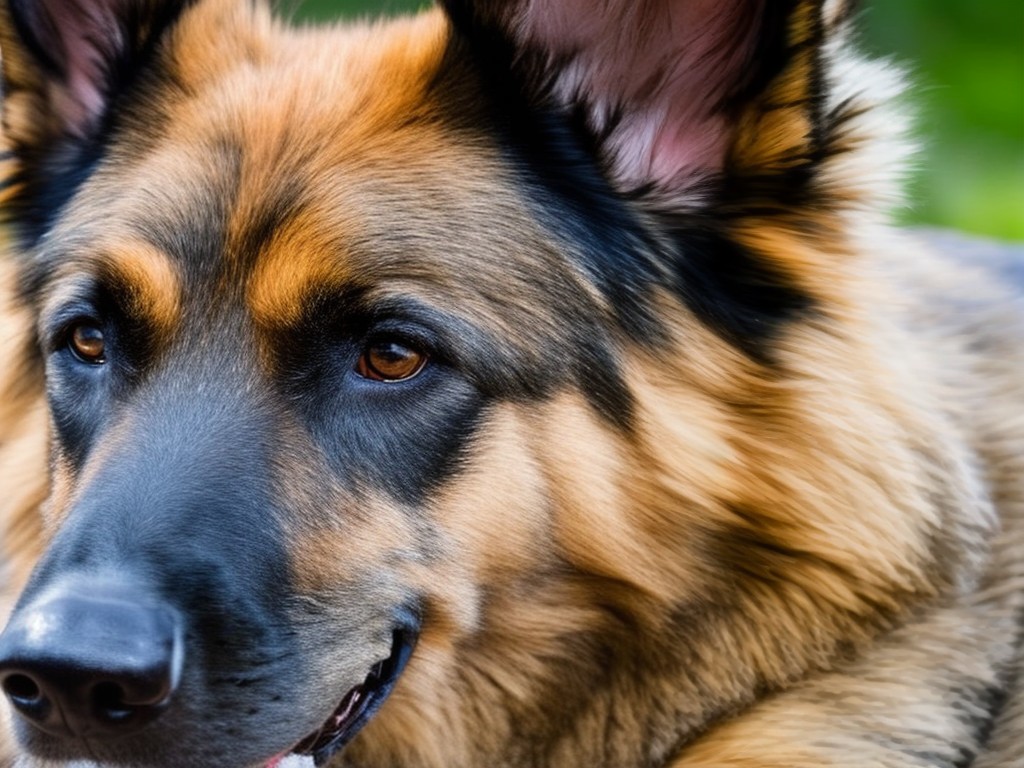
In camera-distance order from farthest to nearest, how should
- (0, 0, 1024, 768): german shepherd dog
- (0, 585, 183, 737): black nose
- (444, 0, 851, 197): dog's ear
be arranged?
(444, 0, 851, 197): dog's ear < (0, 0, 1024, 768): german shepherd dog < (0, 585, 183, 737): black nose

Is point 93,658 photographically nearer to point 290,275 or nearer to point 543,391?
point 290,275

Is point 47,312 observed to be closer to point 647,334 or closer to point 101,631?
point 101,631

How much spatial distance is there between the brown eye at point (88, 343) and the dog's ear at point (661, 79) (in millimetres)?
1121

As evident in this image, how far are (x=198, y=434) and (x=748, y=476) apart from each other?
1.28m

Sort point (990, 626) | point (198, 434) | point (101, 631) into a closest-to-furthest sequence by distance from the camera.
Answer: point (101, 631) → point (198, 434) → point (990, 626)

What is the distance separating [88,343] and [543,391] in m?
1.08

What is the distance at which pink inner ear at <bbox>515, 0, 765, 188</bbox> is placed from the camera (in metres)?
3.36

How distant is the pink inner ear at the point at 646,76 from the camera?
336 cm

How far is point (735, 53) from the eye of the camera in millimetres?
3318

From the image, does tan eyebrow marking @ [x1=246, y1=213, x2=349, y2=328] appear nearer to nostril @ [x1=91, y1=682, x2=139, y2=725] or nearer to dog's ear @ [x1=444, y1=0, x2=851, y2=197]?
dog's ear @ [x1=444, y1=0, x2=851, y2=197]

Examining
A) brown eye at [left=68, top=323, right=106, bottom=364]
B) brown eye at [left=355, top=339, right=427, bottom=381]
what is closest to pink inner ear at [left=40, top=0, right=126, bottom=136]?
brown eye at [left=68, top=323, right=106, bottom=364]

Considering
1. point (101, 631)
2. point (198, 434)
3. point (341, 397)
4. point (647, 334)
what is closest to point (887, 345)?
point (647, 334)

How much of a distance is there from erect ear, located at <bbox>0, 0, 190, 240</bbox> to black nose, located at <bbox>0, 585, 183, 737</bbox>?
1421 millimetres

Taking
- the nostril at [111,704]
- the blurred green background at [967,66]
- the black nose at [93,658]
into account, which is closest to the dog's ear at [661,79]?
the black nose at [93,658]
